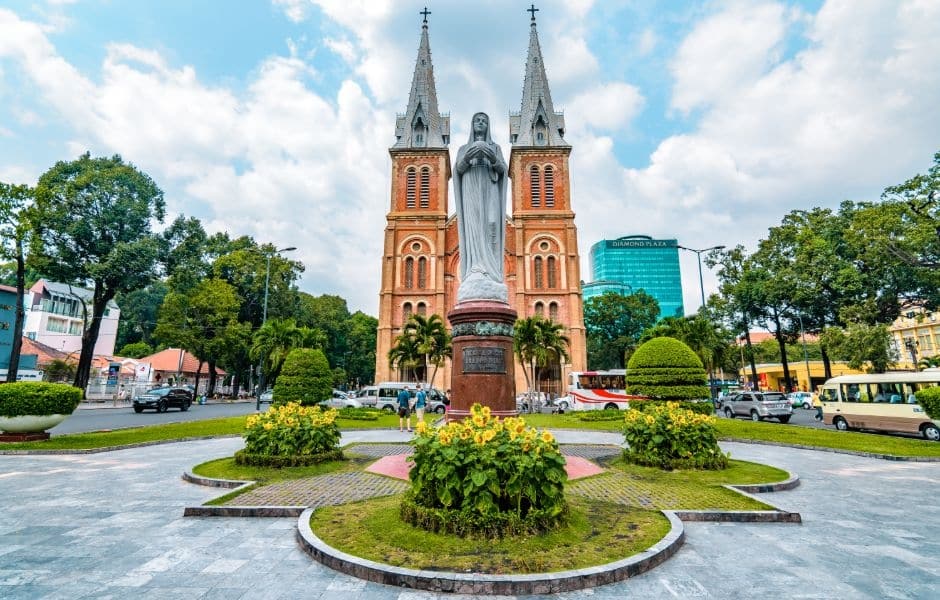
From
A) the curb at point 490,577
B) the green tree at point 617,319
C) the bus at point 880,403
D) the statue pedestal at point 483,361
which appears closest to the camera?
the curb at point 490,577

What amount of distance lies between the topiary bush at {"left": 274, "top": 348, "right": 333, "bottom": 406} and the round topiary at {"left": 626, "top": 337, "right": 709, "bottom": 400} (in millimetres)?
10061

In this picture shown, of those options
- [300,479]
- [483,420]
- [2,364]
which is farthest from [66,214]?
[483,420]

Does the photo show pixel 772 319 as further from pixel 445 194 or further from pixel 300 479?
pixel 300 479

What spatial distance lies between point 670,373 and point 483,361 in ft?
24.0

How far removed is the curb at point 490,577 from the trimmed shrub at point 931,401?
1355 cm

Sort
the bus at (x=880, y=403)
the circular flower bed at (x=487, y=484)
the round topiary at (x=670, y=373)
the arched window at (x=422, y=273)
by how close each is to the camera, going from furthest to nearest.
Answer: the arched window at (x=422, y=273)
the bus at (x=880, y=403)
the round topiary at (x=670, y=373)
the circular flower bed at (x=487, y=484)

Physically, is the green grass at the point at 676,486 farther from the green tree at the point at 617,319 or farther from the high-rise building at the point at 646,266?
the high-rise building at the point at 646,266

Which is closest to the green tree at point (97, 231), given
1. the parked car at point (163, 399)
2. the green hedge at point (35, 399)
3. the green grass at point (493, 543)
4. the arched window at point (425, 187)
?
the parked car at point (163, 399)

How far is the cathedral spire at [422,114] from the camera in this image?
141ft

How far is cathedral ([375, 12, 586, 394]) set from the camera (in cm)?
3772

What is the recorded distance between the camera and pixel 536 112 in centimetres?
4247

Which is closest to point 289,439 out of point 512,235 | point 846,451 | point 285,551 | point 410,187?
point 285,551

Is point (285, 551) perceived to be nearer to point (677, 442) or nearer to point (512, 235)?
point (677, 442)

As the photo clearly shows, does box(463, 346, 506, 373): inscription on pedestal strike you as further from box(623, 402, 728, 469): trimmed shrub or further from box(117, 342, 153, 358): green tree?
box(117, 342, 153, 358): green tree
